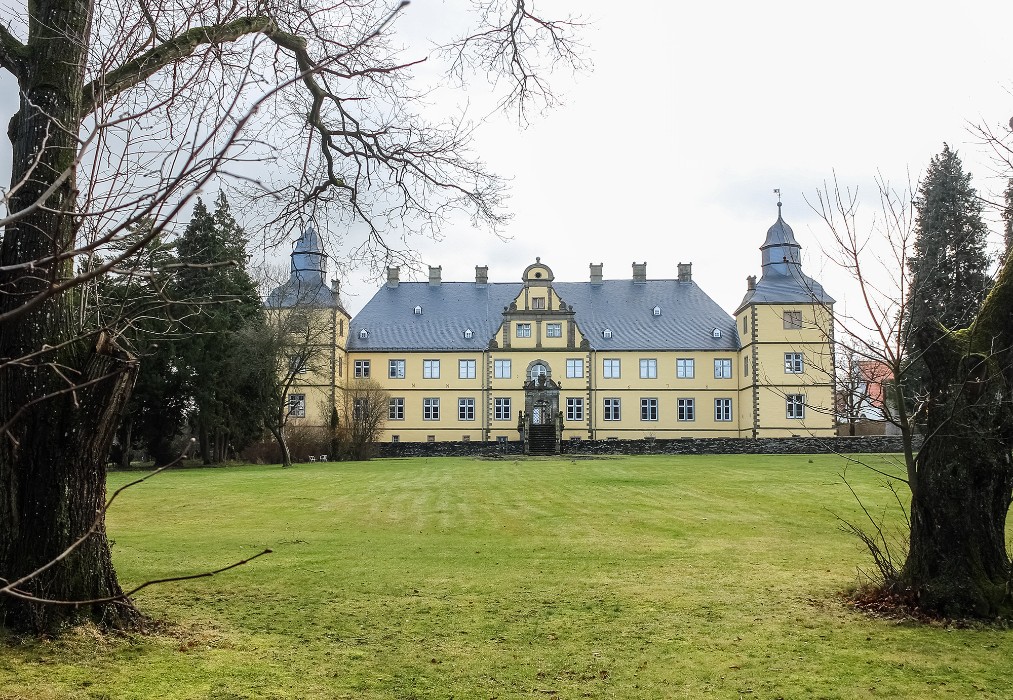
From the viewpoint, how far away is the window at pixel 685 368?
166 ft

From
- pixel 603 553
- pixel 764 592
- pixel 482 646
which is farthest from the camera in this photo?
pixel 603 553

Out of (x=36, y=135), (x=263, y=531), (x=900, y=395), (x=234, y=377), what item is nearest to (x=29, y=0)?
(x=36, y=135)

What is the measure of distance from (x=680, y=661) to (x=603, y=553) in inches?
187

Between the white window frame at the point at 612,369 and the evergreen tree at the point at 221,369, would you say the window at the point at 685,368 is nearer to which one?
the white window frame at the point at 612,369

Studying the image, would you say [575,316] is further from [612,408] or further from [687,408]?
[687,408]

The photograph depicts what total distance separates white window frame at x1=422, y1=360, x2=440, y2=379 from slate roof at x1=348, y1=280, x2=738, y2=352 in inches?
33.7

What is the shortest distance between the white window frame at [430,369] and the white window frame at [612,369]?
10.3 meters

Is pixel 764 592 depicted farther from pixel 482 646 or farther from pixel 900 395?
pixel 482 646

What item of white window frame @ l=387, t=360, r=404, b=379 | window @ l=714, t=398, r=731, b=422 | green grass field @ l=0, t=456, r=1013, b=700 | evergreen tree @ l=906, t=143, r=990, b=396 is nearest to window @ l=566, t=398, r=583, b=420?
window @ l=714, t=398, r=731, b=422

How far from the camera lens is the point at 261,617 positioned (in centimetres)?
692

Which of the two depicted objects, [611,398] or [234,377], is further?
[611,398]

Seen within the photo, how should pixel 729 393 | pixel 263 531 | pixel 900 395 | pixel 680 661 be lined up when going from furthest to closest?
pixel 729 393 → pixel 263 531 → pixel 900 395 → pixel 680 661

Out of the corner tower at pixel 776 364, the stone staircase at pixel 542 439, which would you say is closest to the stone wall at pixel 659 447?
the stone staircase at pixel 542 439

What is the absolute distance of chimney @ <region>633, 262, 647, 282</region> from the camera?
5469 centimetres
